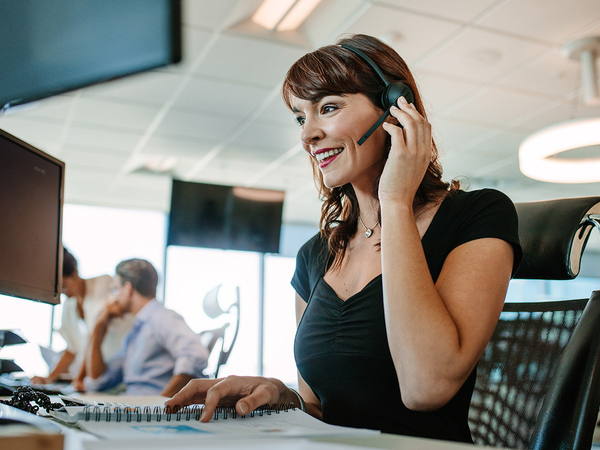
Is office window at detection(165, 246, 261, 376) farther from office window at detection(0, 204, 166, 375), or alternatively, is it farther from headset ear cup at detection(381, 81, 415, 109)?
headset ear cup at detection(381, 81, 415, 109)

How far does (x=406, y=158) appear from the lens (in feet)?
2.96

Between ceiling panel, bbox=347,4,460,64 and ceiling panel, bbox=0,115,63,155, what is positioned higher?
ceiling panel, bbox=347,4,460,64

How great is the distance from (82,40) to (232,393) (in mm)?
553

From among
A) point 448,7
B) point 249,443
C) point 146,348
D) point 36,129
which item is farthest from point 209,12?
point 249,443

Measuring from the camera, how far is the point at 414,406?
2.51ft

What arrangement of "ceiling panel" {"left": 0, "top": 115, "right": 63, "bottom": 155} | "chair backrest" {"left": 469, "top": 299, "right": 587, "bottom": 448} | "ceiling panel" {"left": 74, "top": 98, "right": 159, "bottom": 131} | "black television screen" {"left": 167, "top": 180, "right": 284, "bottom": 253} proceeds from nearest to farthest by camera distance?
"chair backrest" {"left": 469, "top": 299, "right": 587, "bottom": 448} < "black television screen" {"left": 167, "top": 180, "right": 284, "bottom": 253} < "ceiling panel" {"left": 74, "top": 98, "right": 159, "bottom": 131} < "ceiling panel" {"left": 0, "top": 115, "right": 63, "bottom": 155}

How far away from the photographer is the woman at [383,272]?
76 cm

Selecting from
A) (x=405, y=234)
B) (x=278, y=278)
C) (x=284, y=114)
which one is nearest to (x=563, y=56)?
(x=284, y=114)

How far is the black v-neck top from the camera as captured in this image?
0.87 m

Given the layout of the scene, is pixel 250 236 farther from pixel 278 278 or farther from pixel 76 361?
pixel 278 278

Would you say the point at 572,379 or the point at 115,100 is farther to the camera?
the point at 115,100

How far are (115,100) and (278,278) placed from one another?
4299 millimetres

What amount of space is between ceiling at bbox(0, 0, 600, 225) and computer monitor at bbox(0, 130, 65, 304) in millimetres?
733

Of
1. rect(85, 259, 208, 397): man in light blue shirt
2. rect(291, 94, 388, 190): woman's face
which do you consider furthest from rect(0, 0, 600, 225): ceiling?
rect(85, 259, 208, 397): man in light blue shirt
